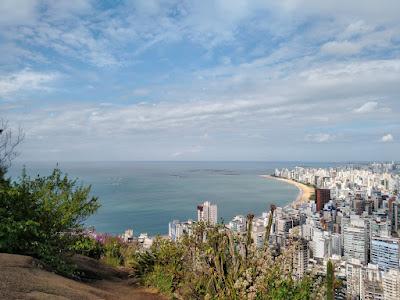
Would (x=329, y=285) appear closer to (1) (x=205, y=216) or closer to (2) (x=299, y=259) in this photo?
(2) (x=299, y=259)

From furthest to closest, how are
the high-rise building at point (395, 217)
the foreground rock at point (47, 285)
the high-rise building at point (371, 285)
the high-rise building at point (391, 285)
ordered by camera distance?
the high-rise building at point (395, 217) → the high-rise building at point (391, 285) → the high-rise building at point (371, 285) → the foreground rock at point (47, 285)

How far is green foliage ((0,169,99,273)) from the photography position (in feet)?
13.6

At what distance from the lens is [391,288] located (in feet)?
39.1

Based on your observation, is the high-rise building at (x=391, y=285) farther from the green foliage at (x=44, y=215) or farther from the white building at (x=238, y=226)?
the green foliage at (x=44, y=215)

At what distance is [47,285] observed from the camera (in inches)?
130

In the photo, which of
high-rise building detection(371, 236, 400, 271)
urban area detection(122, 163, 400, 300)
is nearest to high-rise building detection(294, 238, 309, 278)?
urban area detection(122, 163, 400, 300)

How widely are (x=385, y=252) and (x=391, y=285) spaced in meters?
9.28

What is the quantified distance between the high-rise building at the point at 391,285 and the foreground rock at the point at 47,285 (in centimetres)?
989

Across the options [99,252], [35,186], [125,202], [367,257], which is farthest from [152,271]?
[125,202]

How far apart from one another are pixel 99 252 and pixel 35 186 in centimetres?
281

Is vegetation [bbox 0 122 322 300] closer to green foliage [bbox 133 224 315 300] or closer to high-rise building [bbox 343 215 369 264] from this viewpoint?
green foliage [bbox 133 224 315 300]

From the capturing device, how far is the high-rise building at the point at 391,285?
11.6 m

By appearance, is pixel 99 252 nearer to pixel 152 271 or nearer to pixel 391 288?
pixel 152 271

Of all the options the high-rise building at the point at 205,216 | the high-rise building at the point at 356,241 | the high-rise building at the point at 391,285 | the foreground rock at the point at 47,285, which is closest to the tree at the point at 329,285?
the high-rise building at the point at 205,216
